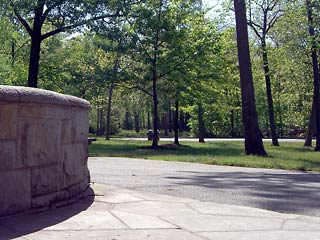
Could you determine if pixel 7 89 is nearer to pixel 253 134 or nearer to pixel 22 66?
pixel 253 134

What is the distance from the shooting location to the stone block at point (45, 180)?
5.27 m

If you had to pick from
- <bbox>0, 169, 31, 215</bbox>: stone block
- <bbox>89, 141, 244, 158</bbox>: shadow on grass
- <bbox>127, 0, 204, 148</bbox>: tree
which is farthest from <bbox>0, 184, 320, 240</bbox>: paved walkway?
<bbox>127, 0, 204, 148</bbox>: tree

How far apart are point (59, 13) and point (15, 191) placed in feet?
67.9

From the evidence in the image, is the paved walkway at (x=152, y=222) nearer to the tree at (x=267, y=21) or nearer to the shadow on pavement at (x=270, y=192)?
the shadow on pavement at (x=270, y=192)

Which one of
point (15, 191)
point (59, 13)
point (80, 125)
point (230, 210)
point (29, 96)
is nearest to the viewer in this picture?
point (15, 191)

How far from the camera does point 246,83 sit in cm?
1912

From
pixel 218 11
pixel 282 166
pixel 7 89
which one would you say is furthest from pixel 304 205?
pixel 218 11

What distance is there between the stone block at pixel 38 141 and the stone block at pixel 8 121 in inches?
3.5

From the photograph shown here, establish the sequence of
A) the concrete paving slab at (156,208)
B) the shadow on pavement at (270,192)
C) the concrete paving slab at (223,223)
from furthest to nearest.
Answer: the shadow on pavement at (270,192)
the concrete paving slab at (156,208)
the concrete paving slab at (223,223)

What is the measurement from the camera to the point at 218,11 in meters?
29.0

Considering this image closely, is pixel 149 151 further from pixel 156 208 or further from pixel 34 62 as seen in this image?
pixel 156 208

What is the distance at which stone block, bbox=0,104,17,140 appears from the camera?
486cm

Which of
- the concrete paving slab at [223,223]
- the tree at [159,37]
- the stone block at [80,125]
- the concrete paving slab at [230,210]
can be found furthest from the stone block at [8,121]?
the tree at [159,37]

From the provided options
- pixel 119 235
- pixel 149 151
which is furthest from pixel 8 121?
pixel 149 151
